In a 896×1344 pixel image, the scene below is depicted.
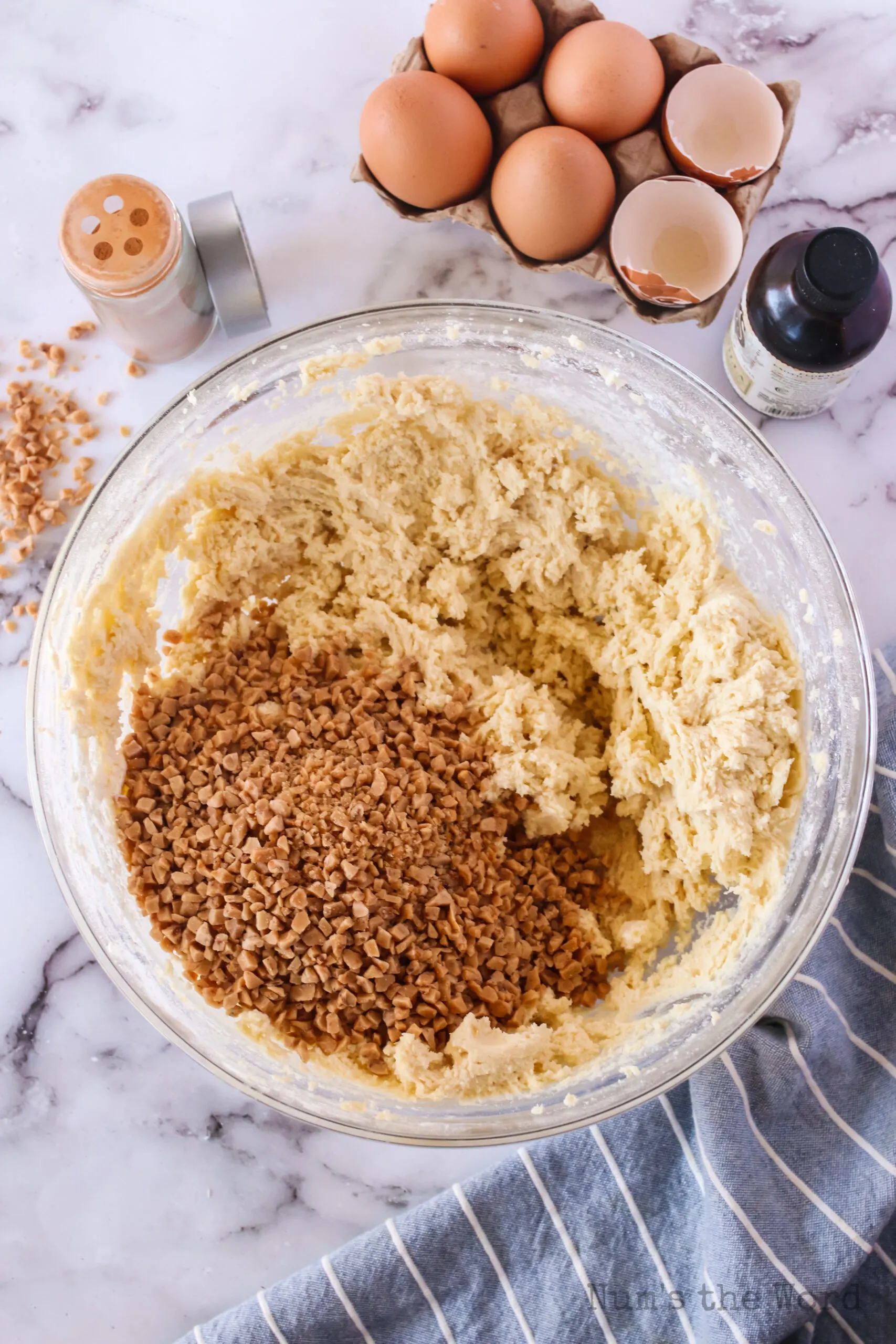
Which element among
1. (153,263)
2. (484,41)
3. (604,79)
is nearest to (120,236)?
(153,263)

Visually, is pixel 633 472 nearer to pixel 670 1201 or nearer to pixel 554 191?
pixel 554 191

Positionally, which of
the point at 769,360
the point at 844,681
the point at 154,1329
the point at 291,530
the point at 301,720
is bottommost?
the point at 154,1329

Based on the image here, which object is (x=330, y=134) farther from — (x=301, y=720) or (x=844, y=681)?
(x=844, y=681)

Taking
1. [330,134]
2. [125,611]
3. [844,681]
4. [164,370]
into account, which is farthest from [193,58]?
[844,681]

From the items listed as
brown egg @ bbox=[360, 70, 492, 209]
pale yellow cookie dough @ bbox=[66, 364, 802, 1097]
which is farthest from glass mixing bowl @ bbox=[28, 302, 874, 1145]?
brown egg @ bbox=[360, 70, 492, 209]

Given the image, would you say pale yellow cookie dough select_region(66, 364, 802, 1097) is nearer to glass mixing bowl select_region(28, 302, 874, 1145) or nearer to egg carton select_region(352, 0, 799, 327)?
glass mixing bowl select_region(28, 302, 874, 1145)
